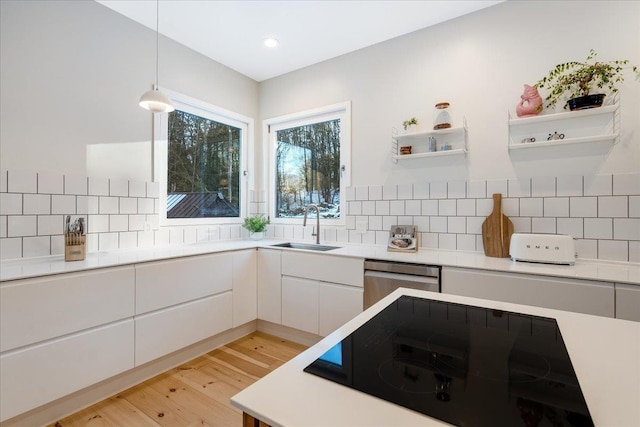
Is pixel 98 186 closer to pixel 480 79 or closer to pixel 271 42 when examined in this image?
pixel 271 42

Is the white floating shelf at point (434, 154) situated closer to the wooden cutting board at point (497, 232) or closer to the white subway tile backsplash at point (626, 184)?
the wooden cutting board at point (497, 232)

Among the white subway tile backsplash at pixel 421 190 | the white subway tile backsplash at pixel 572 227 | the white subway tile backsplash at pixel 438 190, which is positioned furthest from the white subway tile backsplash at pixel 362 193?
the white subway tile backsplash at pixel 572 227

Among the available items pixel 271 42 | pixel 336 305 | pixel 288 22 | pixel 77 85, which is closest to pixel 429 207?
pixel 336 305

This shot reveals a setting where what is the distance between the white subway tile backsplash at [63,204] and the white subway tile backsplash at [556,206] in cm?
325

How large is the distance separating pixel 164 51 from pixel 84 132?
3.34 feet

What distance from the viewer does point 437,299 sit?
120 cm

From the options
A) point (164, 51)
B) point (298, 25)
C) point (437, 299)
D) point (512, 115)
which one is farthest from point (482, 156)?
point (164, 51)

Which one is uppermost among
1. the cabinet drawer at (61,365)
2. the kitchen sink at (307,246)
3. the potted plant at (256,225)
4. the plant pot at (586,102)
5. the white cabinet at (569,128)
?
the plant pot at (586,102)

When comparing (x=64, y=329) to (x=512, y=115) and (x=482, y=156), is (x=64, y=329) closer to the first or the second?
(x=482, y=156)

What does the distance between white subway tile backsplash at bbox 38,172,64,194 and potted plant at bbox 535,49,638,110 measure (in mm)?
3335

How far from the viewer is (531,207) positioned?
7.18ft

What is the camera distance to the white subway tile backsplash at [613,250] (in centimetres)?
192

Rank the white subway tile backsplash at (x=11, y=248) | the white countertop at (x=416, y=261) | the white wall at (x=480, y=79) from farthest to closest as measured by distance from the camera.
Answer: the white wall at (x=480, y=79)
the white subway tile backsplash at (x=11, y=248)
the white countertop at (x=416, y=261)

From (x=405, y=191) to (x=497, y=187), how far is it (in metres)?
0.69
